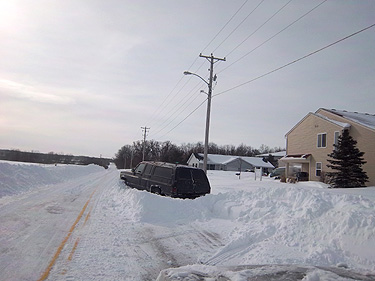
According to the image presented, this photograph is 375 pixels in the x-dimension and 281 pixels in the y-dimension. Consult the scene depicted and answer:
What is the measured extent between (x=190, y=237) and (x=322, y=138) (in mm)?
25393

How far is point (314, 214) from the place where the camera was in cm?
776

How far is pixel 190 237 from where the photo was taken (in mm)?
7805

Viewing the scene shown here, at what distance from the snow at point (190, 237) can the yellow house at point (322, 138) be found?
1694 cm

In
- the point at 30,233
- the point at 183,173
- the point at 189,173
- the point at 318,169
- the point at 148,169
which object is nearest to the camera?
the point at 30,233

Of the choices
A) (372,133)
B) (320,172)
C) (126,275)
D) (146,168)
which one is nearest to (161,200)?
(146,168)

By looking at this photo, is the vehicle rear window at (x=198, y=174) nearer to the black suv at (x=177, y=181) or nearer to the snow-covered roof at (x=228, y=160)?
the black suv at (x=177, y=181)

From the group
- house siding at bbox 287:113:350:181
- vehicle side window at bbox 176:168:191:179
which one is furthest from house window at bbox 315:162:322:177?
vehicle side window at bbox 176:168:191:179

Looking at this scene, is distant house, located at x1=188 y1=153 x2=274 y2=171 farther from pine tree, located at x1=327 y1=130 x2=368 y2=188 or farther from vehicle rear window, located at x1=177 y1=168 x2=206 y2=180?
vehicle rear window, located at x1=177 y1=168 x2=206 y2=180

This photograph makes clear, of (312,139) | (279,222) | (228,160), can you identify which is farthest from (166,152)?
(279,222)

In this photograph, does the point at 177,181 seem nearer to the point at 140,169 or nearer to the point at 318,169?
the point at 140,169

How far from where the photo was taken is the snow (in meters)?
5.16

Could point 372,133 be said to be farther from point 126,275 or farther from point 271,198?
point 126,275

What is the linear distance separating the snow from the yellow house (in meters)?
16.9

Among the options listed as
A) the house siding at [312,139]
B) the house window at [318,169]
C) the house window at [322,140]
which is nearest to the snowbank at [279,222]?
the house siding at [312,139]
